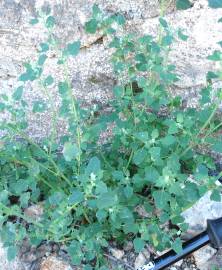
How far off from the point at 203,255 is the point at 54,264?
16.5 inches

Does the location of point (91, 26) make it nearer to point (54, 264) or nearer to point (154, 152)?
point (154, 152)

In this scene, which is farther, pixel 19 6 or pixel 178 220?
pixel 19 6

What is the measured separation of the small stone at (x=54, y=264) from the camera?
1503 mm

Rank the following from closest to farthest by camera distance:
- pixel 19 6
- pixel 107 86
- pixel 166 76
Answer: pixel 166 76 → pixel 19 6 → pixel 107 86

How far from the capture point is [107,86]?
5.57ft

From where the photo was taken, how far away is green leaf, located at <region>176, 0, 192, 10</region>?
1.50m

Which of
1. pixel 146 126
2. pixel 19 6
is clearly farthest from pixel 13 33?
pixel 146 126

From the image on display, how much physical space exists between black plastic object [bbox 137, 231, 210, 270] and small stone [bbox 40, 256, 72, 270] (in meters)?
0.21

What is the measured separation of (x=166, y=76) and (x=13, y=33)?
1.59 ft

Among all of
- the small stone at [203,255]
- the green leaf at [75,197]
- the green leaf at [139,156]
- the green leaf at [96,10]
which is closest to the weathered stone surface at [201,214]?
the small stone at [203,255]

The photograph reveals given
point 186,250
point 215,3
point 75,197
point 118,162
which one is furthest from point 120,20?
point 186,250

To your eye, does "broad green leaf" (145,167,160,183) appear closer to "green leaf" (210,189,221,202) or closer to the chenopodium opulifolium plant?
the chenopodium opulifolium plant

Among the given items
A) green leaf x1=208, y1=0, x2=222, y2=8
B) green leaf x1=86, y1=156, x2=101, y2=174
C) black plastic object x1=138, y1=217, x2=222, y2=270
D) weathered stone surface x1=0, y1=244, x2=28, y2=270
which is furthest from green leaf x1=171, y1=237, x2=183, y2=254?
green leaf x1=208, y1=0, x2=222, y2=8

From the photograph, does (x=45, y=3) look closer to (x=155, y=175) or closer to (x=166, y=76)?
(x=166, y=76)
